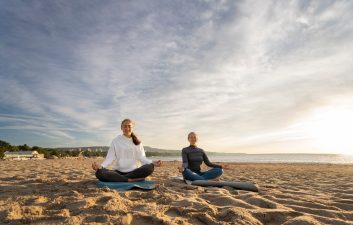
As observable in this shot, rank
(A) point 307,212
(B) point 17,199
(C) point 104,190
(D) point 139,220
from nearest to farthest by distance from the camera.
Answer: (D) point 139,220 → (A) point 307,212 → (B) point 17,199 → (C) point 104,190

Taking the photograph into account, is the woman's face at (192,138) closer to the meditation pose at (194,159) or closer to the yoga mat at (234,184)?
the meditation pose at (194,159)

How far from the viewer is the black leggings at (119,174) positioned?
20.3ft

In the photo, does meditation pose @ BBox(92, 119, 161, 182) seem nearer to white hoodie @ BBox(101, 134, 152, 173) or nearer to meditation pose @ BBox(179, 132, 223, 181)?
white hoodie @ BBox(101, 134, 152, 173)

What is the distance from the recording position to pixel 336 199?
16.4 ft

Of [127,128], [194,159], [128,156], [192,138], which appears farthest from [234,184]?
[127,128]

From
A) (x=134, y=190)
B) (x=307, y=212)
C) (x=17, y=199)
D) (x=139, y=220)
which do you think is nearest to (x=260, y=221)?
(x=307, y=212)

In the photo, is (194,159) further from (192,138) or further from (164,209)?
(164,209)

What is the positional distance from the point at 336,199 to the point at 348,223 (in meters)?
1.66

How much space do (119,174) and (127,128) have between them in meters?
1.03

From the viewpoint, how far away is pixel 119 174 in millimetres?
6348

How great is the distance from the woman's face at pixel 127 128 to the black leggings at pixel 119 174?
842 millimetres

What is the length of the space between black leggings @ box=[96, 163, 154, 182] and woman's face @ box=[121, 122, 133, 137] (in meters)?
0.84

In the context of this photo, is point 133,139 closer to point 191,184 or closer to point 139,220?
point 191,184

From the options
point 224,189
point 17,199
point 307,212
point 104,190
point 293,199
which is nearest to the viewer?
point 307,212
